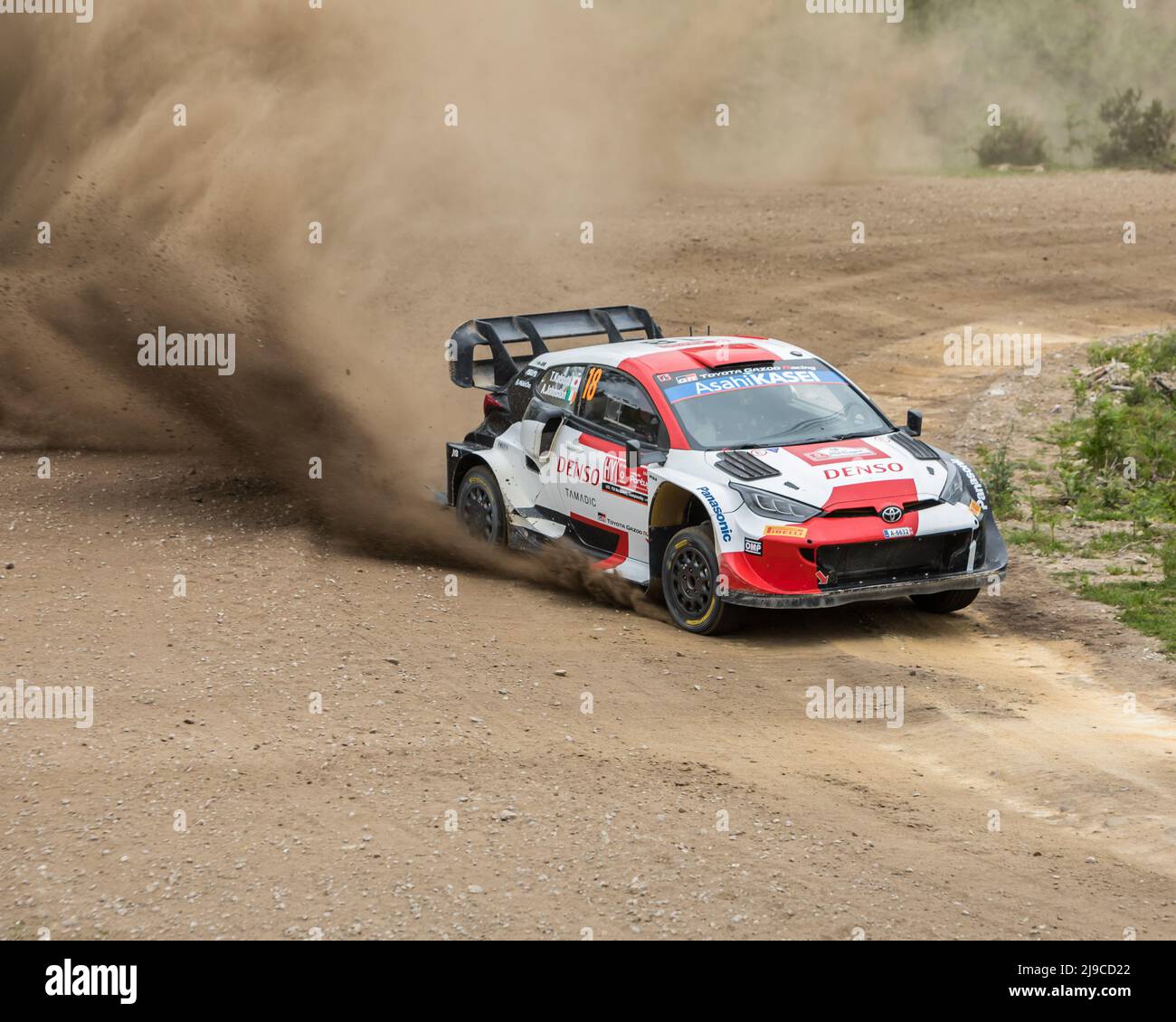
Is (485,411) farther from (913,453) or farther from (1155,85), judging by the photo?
(1155,85)

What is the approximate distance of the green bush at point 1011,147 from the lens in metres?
34.5

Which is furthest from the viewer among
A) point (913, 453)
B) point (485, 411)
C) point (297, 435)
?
point (297, 435)

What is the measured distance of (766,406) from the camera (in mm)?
10469

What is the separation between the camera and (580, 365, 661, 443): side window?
412 inches

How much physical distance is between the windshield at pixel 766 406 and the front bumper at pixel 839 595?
1.15 metres

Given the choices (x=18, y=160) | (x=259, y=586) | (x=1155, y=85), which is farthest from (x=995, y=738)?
(x=1155, y=85)

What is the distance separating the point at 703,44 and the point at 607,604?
74.6 ft

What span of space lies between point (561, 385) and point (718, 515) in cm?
225

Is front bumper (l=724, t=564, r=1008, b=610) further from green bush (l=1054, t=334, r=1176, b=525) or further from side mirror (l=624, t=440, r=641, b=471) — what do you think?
green bush (l=1054, t=334, r=1176, b=525)

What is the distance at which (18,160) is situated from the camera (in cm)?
1861

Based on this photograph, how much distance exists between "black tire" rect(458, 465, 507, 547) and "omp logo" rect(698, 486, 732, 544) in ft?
7.60
